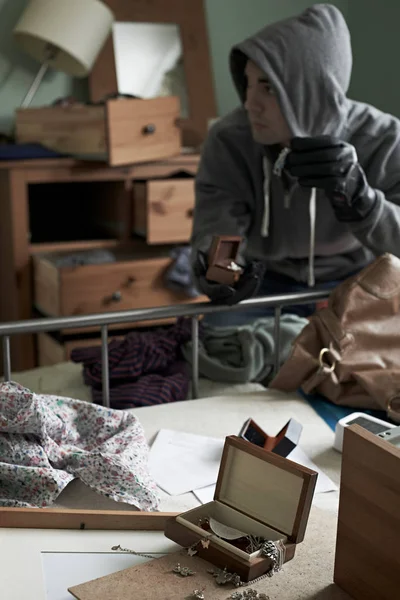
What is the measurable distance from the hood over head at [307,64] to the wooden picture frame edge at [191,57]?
1364mm

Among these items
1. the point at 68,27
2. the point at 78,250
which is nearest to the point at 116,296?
the point at 78,250

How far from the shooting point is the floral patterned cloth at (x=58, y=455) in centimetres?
127

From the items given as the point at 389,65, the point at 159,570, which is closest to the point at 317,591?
the point at 159,570

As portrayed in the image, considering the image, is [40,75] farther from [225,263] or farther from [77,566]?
[77,566]

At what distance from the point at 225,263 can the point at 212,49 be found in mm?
1886

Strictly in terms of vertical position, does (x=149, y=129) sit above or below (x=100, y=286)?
above

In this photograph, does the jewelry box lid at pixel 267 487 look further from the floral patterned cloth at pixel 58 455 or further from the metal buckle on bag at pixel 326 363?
the metal buckle on bag at pixel 326 363

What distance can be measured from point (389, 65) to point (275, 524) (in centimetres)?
241

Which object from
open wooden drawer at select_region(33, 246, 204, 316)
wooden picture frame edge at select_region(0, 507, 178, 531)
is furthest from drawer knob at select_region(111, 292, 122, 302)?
wooden picture frame edge at select_region(0, 507, 178, 531)

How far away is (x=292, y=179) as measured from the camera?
211cm

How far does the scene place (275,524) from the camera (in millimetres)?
1076

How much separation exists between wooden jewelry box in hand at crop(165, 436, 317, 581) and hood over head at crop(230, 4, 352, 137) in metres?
1.07

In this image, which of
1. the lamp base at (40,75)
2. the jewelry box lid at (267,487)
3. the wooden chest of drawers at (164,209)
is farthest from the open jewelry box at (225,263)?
the lamp base at (40,75)

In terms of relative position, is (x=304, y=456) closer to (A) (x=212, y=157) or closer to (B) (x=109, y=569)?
(B) (x=109, y=569)
